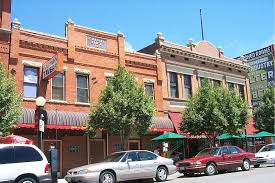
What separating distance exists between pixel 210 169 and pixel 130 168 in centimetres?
492

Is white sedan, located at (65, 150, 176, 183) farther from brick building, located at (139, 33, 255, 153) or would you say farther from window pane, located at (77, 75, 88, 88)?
brick building, located at (139, 33, 255, 153)

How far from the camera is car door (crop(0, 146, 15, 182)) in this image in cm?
1147

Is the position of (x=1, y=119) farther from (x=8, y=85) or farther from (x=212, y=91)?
(x=212, y=91)

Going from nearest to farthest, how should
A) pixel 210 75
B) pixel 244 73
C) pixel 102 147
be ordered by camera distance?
1. pixel 102 147
2. pixel 210 75
3. pixel 244 73

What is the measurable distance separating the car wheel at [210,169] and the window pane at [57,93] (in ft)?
31.3

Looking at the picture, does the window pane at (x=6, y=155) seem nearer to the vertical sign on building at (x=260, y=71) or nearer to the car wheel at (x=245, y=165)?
the car wheel at (x=245, y=165)

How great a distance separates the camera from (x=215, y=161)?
1870 centimetres

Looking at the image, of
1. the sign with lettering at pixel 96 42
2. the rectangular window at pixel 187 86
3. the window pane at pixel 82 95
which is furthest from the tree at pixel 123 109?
the rectangular window at pixel 187 86

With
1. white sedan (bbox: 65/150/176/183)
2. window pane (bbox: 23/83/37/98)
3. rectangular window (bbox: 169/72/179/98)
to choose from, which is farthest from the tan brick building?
window pane (bbox: 23/83/37/98)

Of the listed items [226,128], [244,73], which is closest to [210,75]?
[244,73]

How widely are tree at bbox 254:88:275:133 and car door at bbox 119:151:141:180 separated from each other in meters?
19.4

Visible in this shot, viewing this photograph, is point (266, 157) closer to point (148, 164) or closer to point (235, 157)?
point (235, 157)

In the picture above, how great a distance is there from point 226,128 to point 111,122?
8.85m

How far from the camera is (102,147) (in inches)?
935
